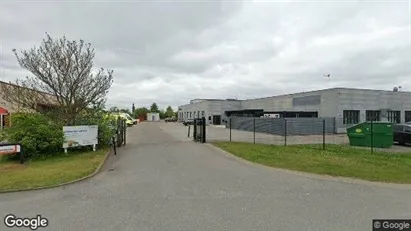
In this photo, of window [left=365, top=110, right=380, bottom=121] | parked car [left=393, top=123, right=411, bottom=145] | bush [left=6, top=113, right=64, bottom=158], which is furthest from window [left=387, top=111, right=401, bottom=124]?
bush [left=6, top=113, right=64, bottom=158]

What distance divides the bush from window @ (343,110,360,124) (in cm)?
3157

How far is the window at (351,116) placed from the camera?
3709 cm

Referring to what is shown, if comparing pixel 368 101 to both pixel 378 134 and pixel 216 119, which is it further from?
pixel 216 119

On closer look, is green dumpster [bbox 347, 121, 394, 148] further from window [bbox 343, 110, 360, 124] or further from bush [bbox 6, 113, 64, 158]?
window [bbox 343, 110, 360, 124]

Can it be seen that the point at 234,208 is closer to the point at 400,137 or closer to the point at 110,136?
the point at 110,136

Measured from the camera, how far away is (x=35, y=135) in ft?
46.4

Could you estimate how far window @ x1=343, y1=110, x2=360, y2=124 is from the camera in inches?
1460

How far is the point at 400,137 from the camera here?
21.3 metres

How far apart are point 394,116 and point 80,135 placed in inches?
1554

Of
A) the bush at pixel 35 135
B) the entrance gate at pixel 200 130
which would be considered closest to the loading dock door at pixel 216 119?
the entrance gate at pixel 200 130

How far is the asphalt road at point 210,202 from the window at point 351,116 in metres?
30.3

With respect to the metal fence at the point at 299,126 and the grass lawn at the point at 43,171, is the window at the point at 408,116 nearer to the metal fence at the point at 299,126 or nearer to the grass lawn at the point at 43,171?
the metal fence at the point at 299,126

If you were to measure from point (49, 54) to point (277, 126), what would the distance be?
23.8 metres

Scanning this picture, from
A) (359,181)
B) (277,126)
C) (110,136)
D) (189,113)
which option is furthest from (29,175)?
(189,113)
